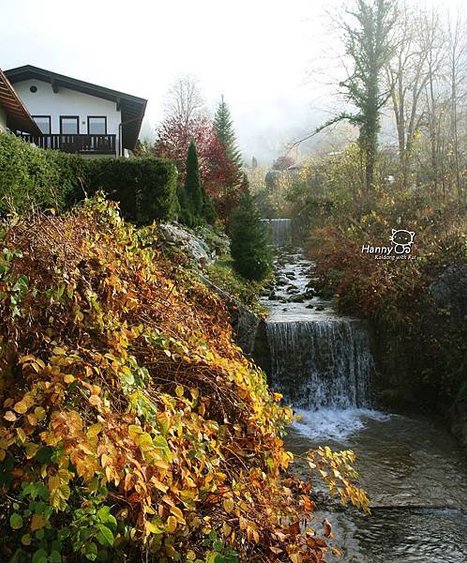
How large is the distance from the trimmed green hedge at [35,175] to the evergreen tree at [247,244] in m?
4.50

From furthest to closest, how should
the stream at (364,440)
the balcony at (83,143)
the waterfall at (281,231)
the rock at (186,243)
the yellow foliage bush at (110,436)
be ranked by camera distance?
the waterfall at (281,231) → the balcony at (83,143) → the rock at (186,243) → the stream at (364,440) → the yellow foliage bush at (110,436)

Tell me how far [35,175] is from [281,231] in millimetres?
17722

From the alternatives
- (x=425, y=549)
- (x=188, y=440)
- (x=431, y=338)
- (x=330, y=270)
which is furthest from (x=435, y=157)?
(x=188, y=440)

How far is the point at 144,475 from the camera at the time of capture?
9.46 ft

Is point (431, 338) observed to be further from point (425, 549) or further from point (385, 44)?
point (385, 44)

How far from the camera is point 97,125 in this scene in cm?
2544

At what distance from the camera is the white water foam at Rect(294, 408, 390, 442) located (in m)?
9.23

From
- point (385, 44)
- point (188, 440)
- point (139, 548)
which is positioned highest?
point (385, 44)

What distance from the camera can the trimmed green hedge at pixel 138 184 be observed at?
48.1 ft

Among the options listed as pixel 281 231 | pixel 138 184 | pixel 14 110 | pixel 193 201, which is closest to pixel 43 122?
pixel 14 110

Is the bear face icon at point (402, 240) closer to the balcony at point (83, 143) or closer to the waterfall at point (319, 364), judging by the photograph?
the waterfall at point (319, 364)

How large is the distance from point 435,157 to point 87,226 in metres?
15.5

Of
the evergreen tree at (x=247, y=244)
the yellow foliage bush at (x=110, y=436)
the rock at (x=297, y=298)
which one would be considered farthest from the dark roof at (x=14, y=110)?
the yellow foliage bush at (x=110, y=436)

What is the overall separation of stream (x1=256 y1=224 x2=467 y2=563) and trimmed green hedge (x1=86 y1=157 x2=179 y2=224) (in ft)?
13.1
